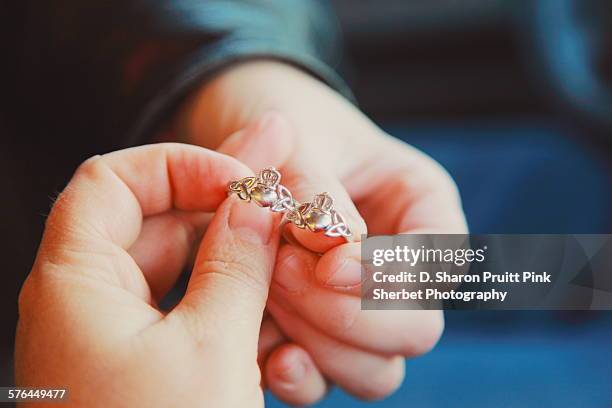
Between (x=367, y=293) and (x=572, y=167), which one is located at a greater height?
(x=572, y=167)

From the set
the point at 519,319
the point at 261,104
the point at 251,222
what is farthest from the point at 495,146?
the point at 251,222

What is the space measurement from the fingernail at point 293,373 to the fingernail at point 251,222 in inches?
3.8

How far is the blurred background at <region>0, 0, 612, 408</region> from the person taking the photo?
509 mm

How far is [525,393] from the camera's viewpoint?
0.45 metres

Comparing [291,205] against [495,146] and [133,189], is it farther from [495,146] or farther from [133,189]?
[495,146]

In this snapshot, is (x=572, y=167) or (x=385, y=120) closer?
(x=572, y=167)

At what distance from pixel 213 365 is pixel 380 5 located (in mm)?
829

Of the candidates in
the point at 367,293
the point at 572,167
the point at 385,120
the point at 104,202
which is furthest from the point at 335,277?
the point at 385,120

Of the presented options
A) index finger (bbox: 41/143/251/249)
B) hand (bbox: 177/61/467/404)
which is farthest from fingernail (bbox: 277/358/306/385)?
index finger (bbox: 41/143/251/249)

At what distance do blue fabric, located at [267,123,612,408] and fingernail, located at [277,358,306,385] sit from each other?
0.08 meters

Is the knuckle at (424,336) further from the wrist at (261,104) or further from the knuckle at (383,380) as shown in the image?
the wrist at (261,104)

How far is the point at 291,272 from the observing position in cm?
39

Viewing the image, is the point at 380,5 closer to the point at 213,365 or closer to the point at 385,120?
the point at 385,120

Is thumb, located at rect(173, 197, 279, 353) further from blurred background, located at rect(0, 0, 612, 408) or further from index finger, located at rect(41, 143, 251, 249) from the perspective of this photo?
blurred background, located at rect(0, 0, 612, 408)
